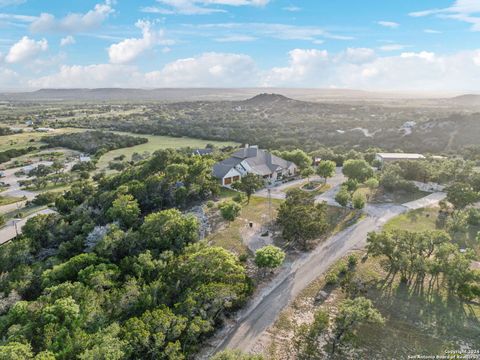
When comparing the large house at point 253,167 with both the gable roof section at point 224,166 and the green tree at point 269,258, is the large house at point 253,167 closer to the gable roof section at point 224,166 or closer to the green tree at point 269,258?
the gable roof section at point 224,166

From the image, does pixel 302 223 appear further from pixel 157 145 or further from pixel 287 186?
pixel 157 145

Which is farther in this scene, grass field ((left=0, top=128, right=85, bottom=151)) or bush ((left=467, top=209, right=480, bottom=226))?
grass field ((left=0, top=128, right=85, bottom=151))

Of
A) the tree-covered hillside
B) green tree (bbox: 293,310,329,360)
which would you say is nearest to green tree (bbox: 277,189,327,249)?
the tree-covered hillside

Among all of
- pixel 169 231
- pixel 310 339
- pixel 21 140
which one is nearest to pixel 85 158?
pixel 21 140

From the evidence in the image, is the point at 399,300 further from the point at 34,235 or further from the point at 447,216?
the point at 34,235

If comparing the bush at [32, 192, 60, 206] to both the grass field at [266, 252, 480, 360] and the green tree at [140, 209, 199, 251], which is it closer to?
the green tree at [140, 209, 199, 251]

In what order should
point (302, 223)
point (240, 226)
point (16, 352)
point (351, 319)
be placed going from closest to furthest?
point (16, 352) < point (351, 319) < point (302, 223) < point (240, 226)

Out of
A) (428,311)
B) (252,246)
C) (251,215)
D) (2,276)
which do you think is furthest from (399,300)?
(2,276)
